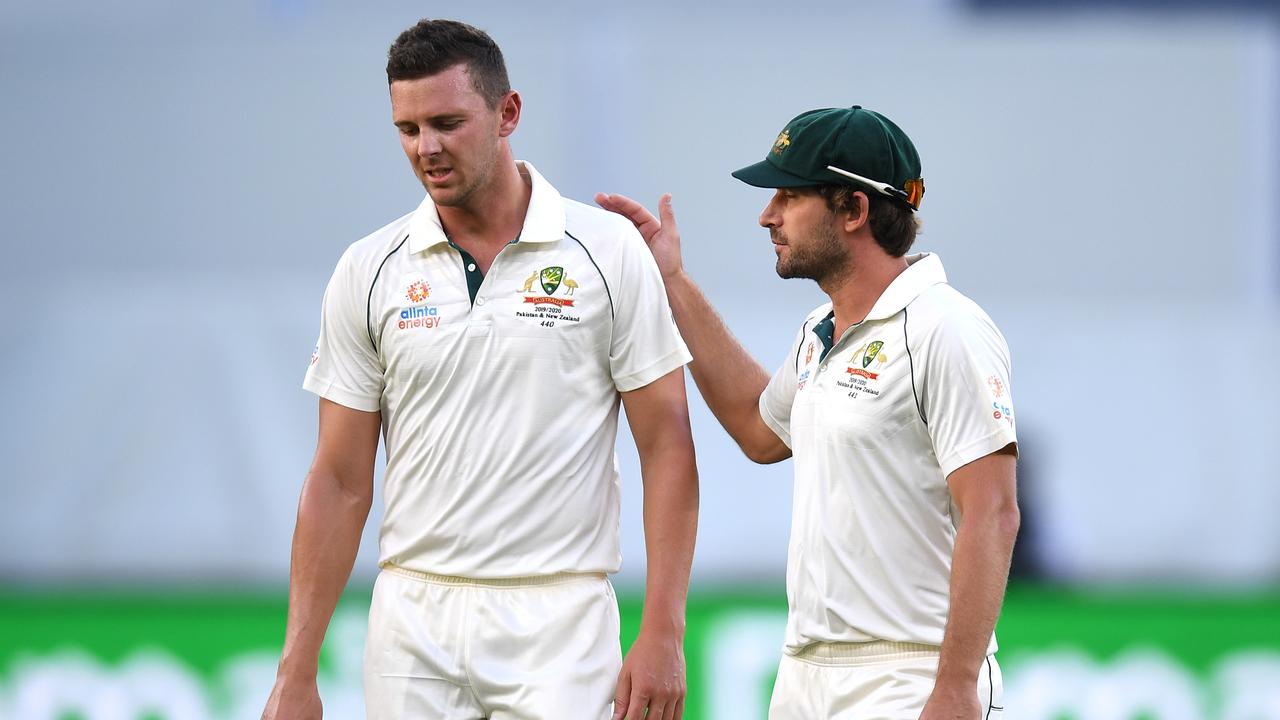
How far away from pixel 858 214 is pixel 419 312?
83 cm

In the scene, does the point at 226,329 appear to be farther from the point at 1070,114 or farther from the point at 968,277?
the point at 1070,114

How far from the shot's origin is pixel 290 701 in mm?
3111

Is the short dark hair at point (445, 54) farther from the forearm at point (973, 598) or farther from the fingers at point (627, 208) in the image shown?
the forearm at point (973, 598)

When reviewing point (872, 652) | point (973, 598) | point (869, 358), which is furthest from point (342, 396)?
point (973, 598)

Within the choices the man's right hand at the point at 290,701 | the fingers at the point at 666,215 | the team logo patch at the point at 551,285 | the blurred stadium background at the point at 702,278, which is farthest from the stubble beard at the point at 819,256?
the blurred stadium background at the point at 702,278

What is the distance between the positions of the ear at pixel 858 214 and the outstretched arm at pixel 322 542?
38.1 inches

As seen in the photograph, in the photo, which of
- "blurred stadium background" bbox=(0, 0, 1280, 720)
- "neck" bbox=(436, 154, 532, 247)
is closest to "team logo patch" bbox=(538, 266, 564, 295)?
"neck" bbox=(436, 154, 532, 247)

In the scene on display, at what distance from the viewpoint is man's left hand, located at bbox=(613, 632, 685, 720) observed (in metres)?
2.98

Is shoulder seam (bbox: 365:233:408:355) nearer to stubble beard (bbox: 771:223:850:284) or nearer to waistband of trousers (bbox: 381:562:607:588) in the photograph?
waistband of trousers (bbox: 381:562:607:588)

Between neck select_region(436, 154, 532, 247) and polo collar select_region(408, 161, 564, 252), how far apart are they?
23 millimetres

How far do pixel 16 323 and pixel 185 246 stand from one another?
4.33ft

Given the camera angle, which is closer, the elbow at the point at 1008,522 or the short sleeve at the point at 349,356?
the elbow at the point at 1008,522

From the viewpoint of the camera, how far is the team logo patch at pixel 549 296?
10.1ft

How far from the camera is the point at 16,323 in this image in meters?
7.54
